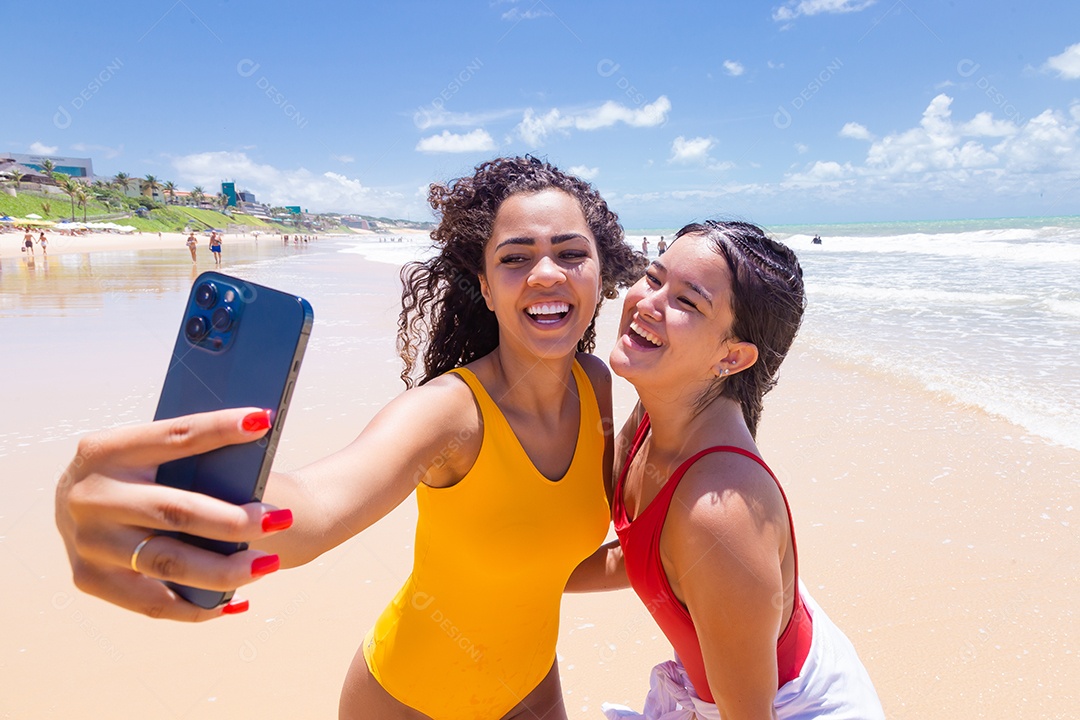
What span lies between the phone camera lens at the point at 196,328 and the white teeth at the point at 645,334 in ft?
4.18

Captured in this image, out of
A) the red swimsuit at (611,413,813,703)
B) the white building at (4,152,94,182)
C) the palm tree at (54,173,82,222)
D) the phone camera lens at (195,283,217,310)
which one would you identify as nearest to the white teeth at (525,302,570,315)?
the red swimsuit at (611,413,813,703)

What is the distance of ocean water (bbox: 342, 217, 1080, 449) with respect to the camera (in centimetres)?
709

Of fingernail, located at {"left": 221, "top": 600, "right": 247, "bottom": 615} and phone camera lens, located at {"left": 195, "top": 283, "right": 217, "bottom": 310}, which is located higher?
phone camera lens, located at {"left": 195, "top": 283, "right": 217, "bottom": 310}

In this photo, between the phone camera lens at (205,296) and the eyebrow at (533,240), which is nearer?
the phone camera lens at (205,296)

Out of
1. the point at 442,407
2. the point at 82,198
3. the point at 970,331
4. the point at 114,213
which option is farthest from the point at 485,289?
the point at 114,213

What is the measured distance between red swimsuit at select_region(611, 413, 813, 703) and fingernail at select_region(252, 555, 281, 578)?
107 centimetres

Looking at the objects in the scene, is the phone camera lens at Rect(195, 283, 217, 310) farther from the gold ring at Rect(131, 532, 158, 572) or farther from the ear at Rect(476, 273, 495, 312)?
the ear at Rect(476, 273, 495, 312)

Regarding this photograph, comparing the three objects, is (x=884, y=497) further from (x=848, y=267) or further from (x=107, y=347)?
(x=848, y=267)

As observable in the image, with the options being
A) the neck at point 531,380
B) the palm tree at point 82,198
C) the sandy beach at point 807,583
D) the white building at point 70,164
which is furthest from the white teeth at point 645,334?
the white building at point 70,164

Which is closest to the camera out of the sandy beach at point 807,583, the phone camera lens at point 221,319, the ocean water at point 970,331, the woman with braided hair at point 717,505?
the phone camera lens at point 221,319

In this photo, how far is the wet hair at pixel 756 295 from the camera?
1.97 meters

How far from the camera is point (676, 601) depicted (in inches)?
67.5

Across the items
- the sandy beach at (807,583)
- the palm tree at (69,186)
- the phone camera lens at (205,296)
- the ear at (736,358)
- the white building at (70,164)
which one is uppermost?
the white building at (70,164)

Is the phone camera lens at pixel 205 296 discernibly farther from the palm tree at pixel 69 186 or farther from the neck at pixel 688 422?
the palm tree at pixel 69 186
